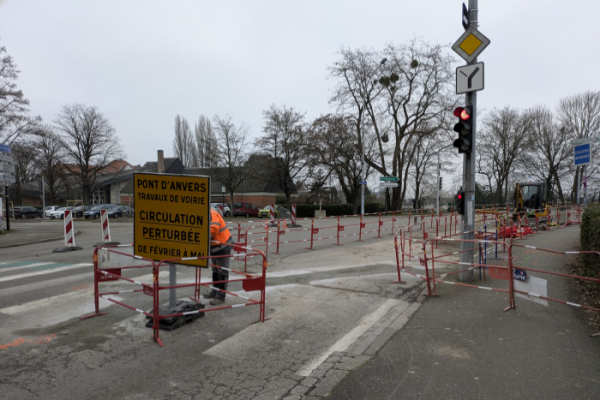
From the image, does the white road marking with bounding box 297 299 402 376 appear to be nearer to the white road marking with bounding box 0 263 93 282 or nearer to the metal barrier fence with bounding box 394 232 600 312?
the metal barrier fence with bounding box 394 232 600 312

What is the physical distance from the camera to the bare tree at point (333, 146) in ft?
127

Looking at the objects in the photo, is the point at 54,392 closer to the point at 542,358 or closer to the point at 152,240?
the point at 152,240

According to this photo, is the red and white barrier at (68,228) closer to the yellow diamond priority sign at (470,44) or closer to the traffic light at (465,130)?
the traffic light at (465,130)

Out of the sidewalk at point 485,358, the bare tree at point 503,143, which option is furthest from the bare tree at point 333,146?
the sidewalk at point 485,358

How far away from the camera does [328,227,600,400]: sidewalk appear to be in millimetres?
3463

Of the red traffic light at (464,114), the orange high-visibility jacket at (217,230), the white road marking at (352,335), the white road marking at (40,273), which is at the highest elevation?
the red traffic light at (464,114)

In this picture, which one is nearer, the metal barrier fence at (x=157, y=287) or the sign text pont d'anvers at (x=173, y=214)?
the metal barrier fence at (x=157, y=287)

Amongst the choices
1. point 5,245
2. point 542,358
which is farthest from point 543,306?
point 5,245

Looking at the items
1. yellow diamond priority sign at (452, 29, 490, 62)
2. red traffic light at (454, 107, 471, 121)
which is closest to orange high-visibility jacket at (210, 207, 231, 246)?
red traffic light at (454, 107, 471, 121)

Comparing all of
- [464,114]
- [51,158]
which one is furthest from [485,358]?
[51,158]

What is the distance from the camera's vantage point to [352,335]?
4945 mm

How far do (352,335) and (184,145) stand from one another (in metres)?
76.1

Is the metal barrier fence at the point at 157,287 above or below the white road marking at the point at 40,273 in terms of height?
above

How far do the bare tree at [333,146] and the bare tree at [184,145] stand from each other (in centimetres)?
4110
